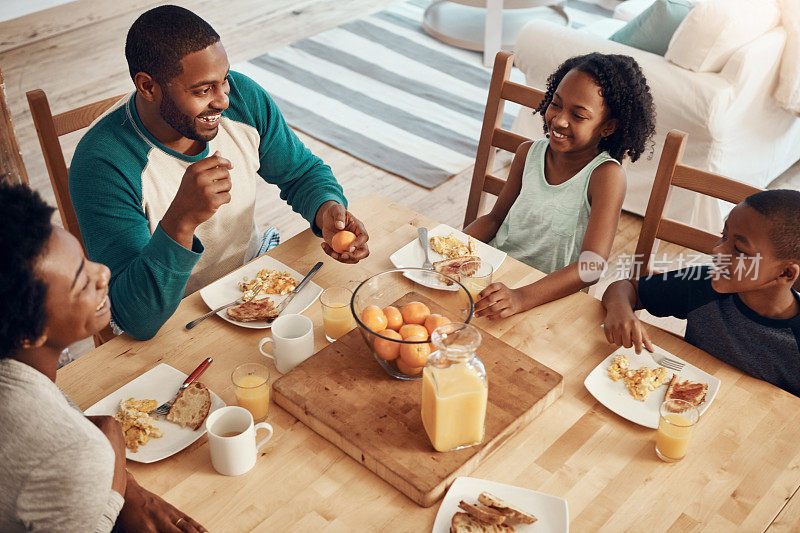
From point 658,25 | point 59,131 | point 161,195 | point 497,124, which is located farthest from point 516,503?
point 658,25

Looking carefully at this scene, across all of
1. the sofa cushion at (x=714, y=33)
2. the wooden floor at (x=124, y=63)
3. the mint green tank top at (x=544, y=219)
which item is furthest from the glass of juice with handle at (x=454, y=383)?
the sofa cushion at (x=714, y=33)

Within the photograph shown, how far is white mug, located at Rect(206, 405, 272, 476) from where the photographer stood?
1.14m

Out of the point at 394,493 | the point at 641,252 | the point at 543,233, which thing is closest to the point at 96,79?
the point at 543,233

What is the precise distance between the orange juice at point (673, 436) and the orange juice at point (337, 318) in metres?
0.58

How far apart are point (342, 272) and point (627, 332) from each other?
60 centimetres

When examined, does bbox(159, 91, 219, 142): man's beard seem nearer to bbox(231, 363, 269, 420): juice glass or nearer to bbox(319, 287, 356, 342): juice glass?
bbox(319, 287, 356, 342): juice glass

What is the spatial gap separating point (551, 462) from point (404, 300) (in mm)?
433

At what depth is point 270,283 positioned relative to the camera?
5.17 ft

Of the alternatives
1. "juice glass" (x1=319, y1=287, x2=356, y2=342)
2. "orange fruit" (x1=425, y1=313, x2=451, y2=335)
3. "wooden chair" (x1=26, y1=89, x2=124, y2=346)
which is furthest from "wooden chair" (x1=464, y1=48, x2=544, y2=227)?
"wooden chair" (x1=26, y1=89, x2=124, y2=346)

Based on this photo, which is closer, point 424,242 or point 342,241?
point 342,241

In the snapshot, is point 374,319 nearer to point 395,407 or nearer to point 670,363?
point 395,407

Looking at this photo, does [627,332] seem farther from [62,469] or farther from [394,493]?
[62,469]

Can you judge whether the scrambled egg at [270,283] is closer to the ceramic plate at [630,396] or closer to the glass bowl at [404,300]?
the glass bowl at [404,300]

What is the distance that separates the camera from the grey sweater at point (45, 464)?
0.96m
